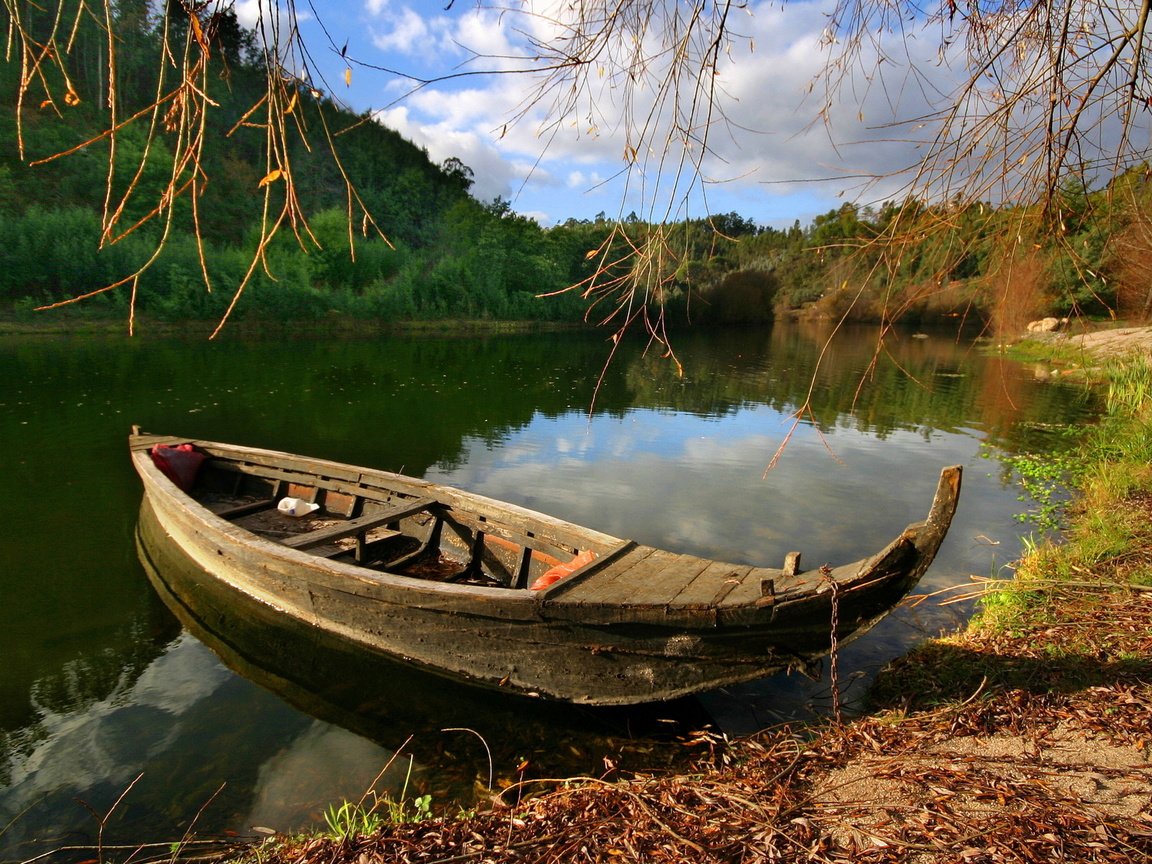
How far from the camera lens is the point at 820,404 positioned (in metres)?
16.1

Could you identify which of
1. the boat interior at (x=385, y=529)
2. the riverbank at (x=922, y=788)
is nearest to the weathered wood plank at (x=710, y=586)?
the riverbank at (x=922, y=788)

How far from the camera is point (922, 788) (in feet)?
7.95

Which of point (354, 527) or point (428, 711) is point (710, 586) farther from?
point (354, 527)

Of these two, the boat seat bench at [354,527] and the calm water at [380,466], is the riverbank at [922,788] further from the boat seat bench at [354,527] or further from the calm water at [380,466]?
the boat seat bench at [354,527]

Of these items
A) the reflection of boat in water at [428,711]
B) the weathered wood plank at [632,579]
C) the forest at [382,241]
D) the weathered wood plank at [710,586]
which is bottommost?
the reflection of boat in water at [428,711]

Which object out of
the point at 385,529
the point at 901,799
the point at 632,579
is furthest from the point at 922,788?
the point at 385,529

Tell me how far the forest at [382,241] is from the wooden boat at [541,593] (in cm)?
109

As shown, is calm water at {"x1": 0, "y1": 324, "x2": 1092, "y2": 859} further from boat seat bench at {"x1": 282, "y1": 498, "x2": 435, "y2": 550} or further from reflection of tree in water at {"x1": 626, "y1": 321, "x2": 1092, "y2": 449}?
boat seat bench at {"x1": 282, "y1": 498, "x2": 435, "y2": 550}

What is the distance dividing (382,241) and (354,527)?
17022 millimetres

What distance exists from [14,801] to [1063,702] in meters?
5.09

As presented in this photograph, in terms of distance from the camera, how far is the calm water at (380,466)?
140 inches

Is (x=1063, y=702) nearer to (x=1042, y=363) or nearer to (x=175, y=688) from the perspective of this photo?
(x=175, y=688)

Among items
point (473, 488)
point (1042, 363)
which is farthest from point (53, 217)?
point (1042, 363)

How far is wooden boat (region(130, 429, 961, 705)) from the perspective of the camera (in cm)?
318
